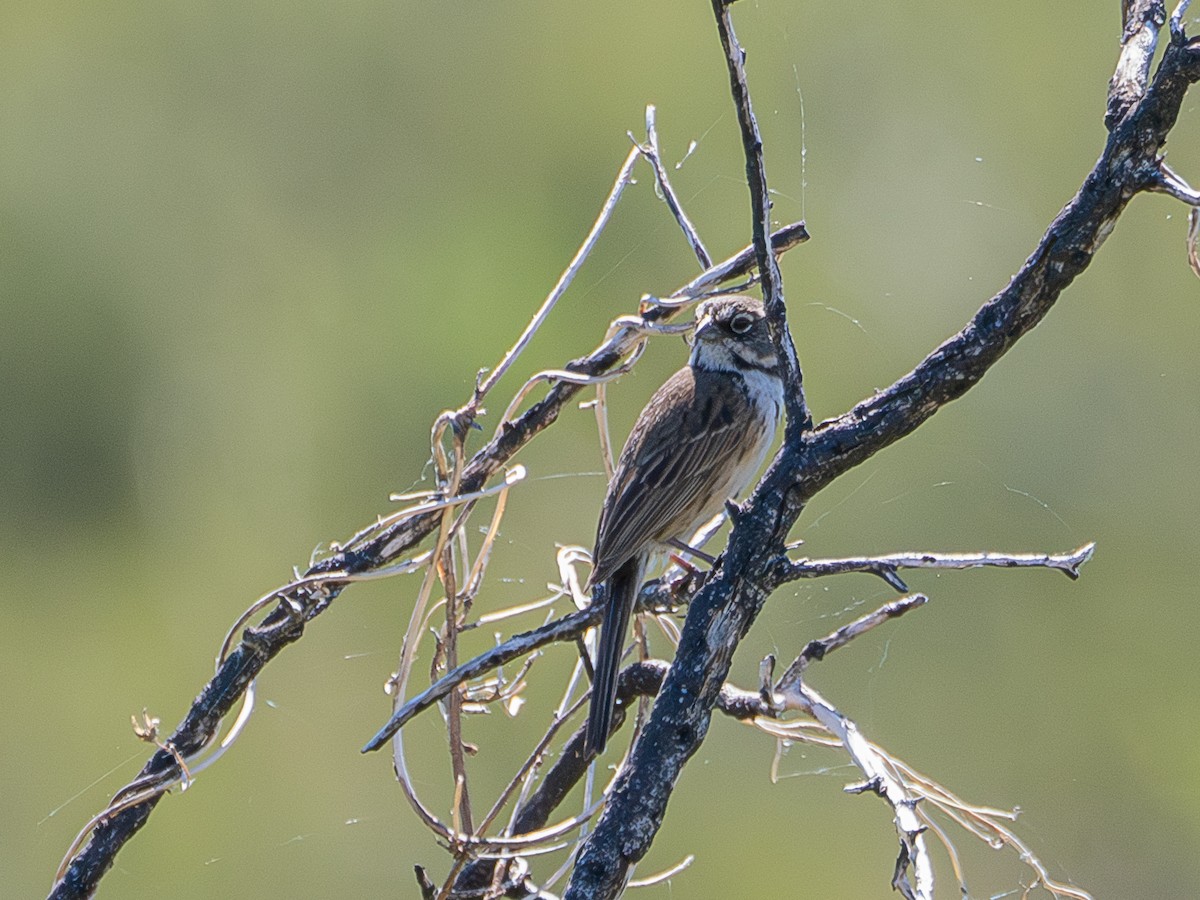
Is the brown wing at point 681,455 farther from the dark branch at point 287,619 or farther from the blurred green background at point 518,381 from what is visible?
the dark branch at point 287,619

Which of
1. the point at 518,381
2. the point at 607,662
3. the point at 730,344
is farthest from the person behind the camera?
the point at 518,381

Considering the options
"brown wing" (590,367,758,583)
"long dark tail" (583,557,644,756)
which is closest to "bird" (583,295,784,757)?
"brown wing" (590,367,758,583)

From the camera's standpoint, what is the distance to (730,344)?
152 inches

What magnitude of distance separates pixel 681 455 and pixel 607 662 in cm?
133

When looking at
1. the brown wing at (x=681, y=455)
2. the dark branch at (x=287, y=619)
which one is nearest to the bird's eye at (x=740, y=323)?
the brown wing at (x=681, y=455)

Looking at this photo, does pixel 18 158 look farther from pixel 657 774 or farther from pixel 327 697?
pixel 657 774

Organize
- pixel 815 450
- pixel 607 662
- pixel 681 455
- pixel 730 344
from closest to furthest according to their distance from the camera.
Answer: pixel 815 450, pixel 607 662, pixel 681 455, pixel 730 344

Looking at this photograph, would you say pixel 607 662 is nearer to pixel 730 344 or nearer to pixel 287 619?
pixel 287 619

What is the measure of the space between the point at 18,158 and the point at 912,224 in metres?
4.79

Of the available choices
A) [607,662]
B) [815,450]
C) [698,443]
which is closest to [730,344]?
[698,443]

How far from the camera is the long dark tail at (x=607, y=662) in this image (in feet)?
→ 7.21

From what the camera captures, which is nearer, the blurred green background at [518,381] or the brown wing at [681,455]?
the brown wing at [681,455]

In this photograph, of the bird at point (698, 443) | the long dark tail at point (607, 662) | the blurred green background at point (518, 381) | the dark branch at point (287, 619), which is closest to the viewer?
the dark branch at point (287, 619)

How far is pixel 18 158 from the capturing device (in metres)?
7.68
